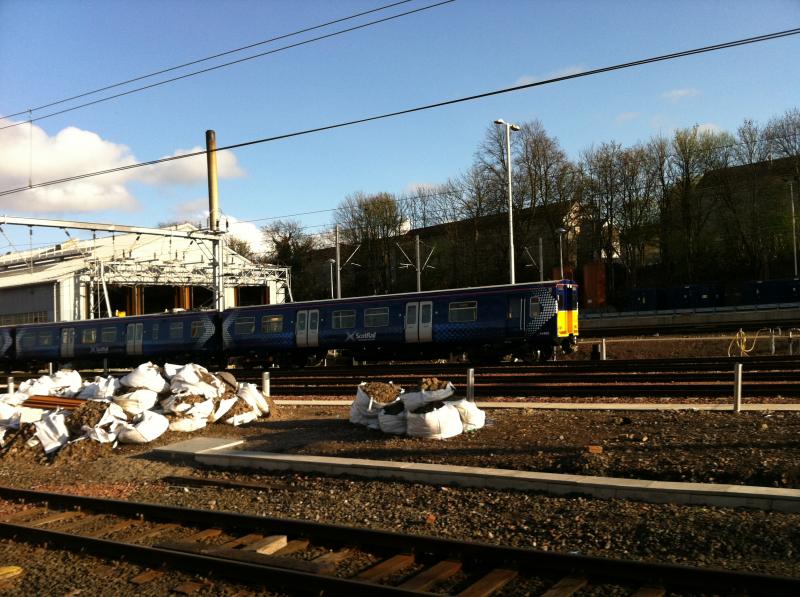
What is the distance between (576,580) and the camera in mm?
5719

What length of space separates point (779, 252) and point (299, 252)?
45.6 metres

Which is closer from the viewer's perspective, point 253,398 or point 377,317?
point 253,398

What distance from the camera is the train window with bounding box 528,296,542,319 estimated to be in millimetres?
23859

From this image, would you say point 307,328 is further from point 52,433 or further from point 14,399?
point 52,433

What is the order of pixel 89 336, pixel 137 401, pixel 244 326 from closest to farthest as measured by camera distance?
pixel 137 401 < pixel 244 326 < pixel 89 336

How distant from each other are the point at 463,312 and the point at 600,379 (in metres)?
8.25

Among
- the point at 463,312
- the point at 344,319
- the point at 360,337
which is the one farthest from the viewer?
the point at 344,319

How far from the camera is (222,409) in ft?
46.2

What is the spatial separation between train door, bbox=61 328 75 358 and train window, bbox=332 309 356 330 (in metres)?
15.9

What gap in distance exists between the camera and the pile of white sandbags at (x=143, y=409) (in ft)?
41.8

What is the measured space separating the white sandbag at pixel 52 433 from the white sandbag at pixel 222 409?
2.58 meters

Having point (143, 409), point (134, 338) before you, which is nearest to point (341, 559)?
point (143, 409)

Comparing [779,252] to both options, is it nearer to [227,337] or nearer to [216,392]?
[227,337]

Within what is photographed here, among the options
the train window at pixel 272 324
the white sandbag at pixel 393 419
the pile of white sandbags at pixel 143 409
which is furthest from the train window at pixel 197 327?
the white sandbag at pixel 393 419
